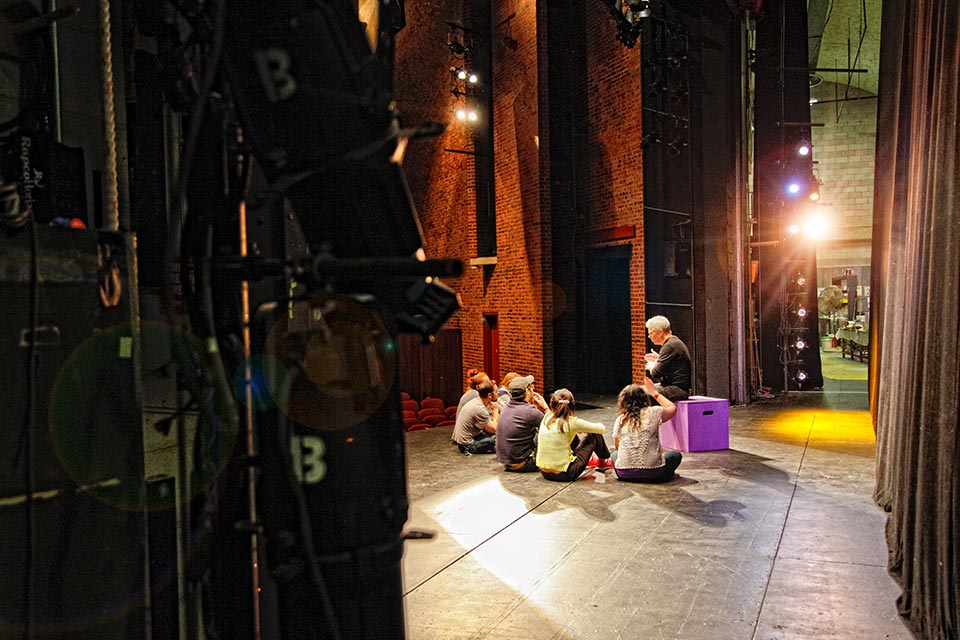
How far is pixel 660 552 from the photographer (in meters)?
4.96

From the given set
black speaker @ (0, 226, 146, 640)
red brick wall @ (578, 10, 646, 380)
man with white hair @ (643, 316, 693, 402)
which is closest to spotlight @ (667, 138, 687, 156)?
red brick wall @ (578, 10, 646, 380)

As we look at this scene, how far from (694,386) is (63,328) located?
1115 cm

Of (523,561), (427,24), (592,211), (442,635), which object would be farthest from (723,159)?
(442,635)

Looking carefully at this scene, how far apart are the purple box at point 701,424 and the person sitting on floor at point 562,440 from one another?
5.36 feet

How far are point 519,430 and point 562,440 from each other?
2.16 ft

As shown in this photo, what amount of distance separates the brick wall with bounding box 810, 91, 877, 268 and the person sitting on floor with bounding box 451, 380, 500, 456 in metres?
17.9

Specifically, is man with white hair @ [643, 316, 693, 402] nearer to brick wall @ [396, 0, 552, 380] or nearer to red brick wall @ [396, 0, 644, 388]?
red brick wall @ [396, 0, 644, 388]

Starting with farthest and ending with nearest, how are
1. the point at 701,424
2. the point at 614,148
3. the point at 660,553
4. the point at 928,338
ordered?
the point at 614,148, the point at 701,424, the point at 660,553, the point at 928,338

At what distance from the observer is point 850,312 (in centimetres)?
2347

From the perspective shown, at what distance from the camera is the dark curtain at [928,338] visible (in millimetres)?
3424

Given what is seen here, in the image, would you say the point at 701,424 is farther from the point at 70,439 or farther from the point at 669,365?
the point at 70,439

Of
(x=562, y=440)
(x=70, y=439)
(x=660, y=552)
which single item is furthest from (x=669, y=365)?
(x=70, y=439)

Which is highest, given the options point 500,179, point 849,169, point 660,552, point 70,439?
point 849,169

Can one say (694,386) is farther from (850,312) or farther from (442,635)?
(850,312)
